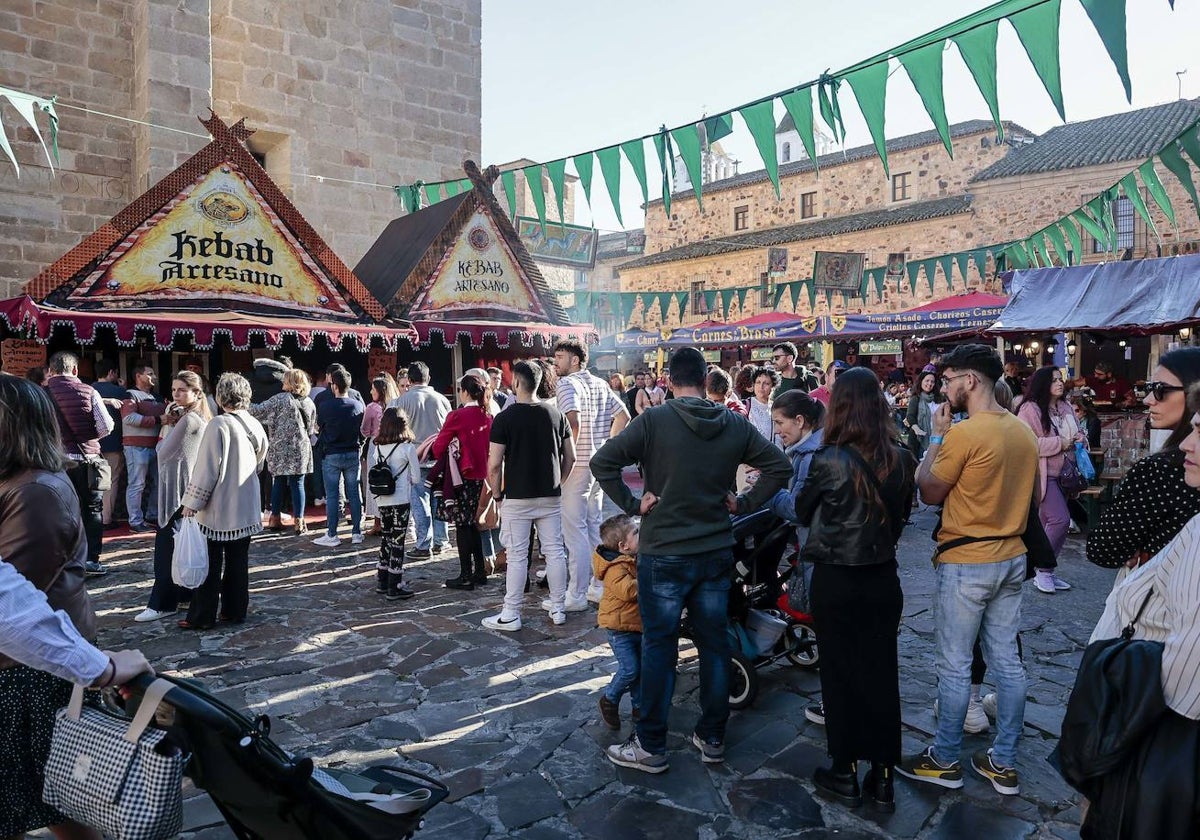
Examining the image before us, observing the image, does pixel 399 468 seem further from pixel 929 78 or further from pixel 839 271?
pixel 839 271

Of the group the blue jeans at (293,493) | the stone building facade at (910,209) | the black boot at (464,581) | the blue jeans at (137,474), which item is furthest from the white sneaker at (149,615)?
the stone building facade at (910,209)

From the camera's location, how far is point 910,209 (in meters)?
28.9

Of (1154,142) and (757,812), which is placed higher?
(1154,142)

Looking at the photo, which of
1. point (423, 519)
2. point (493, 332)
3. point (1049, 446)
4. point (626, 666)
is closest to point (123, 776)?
point (626, 666)

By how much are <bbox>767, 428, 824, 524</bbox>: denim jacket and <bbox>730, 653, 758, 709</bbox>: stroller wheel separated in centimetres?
79

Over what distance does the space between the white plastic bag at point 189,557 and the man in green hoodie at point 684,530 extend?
3067 millimetres

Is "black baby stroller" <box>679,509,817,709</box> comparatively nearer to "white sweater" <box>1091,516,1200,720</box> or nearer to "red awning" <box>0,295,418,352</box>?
"white sweater" <box>1091,516,1200,720</box>

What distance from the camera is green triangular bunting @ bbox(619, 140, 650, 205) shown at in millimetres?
7879

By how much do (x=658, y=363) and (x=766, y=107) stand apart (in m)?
20.9

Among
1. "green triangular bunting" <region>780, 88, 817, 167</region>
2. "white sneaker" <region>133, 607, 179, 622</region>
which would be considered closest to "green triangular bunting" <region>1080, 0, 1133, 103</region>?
"green triangular bunting" <region>780, 88, 817, 167</region>

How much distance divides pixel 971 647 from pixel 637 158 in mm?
6213

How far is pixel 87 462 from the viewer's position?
19.7ft

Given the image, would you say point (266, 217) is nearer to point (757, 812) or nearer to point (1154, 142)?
point (757, 812)

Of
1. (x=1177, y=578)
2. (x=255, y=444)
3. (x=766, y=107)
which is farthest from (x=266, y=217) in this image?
(x=1177, y=578)
